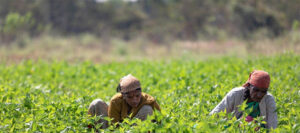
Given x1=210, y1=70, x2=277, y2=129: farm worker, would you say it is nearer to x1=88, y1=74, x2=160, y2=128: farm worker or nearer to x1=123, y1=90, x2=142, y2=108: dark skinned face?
x1=88, y1=74, x2=160, y2=128: farm worker

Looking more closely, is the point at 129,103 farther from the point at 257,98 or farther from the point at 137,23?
the point at 137,23

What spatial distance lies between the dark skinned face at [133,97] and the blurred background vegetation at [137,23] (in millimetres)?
19811

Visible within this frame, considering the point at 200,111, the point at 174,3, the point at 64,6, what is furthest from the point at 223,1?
the point at 200,111

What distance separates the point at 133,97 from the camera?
4.75 m

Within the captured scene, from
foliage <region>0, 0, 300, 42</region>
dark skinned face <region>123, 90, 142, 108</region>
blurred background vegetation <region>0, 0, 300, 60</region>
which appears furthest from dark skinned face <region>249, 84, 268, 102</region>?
foliage <region>0, 0, 300, 42</region>

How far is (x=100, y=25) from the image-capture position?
138ft

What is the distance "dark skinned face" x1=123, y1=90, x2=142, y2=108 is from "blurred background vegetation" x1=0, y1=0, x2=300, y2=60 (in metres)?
19.8

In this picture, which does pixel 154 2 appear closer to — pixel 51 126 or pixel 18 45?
pixel 18 45

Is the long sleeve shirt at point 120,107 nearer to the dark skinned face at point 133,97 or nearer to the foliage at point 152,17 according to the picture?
the dark skinned face at point 133,97

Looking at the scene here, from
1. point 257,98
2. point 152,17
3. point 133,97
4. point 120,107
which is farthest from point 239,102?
point 152,17

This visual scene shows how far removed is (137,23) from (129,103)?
38.2 meters

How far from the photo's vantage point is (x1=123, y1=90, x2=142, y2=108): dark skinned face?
4727 mm

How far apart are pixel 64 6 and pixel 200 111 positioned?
39493 mm

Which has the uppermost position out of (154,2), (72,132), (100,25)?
(154,2)
